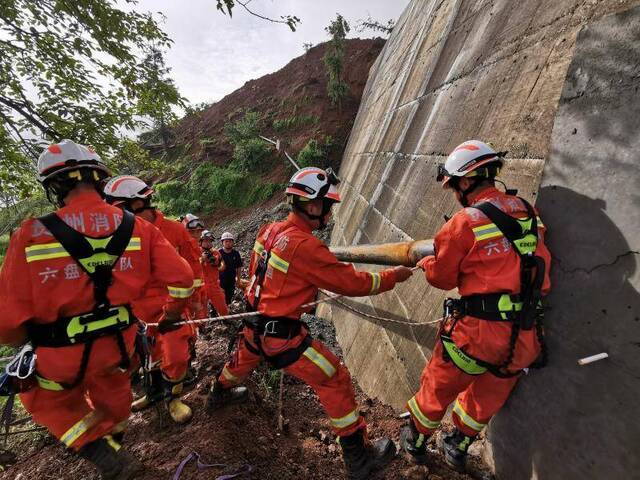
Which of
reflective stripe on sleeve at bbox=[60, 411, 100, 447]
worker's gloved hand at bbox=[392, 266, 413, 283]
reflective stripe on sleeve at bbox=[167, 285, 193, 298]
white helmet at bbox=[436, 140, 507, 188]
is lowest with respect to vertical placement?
reflective stripe on sleeve at bbox=[60, 411, 100, 447]

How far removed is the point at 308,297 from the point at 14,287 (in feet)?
6.63

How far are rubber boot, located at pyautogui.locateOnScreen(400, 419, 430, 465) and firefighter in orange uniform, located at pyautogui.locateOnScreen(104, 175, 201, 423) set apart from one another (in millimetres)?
2246

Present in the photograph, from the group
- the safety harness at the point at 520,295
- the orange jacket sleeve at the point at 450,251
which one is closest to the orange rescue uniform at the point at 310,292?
the orange jacket sleeve at the point at 450,251

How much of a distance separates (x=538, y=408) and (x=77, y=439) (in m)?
3.27

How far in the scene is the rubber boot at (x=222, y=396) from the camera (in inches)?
138

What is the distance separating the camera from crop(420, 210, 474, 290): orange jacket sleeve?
234 centimetres

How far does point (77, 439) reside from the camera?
2.46m

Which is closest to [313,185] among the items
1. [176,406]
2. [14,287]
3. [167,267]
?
[167,267]

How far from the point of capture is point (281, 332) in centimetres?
283

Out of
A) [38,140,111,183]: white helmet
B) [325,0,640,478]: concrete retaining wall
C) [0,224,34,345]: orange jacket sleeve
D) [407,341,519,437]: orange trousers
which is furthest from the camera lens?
[407,341,519,437]: orange trousers

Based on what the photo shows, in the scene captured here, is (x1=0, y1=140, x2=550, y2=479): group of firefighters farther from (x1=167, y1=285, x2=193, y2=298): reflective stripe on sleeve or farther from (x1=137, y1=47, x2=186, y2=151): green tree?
(x1=137, y1=47, x2=186, y2=151): green tree

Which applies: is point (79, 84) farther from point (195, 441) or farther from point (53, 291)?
point (195, 441)

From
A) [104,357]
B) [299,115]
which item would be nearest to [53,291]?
[104,357]

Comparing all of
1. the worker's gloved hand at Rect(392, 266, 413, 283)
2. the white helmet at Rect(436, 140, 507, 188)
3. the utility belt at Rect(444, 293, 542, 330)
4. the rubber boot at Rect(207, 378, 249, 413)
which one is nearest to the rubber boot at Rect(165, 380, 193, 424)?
the rubber boot at Rect(207, 378, 249, 413)
